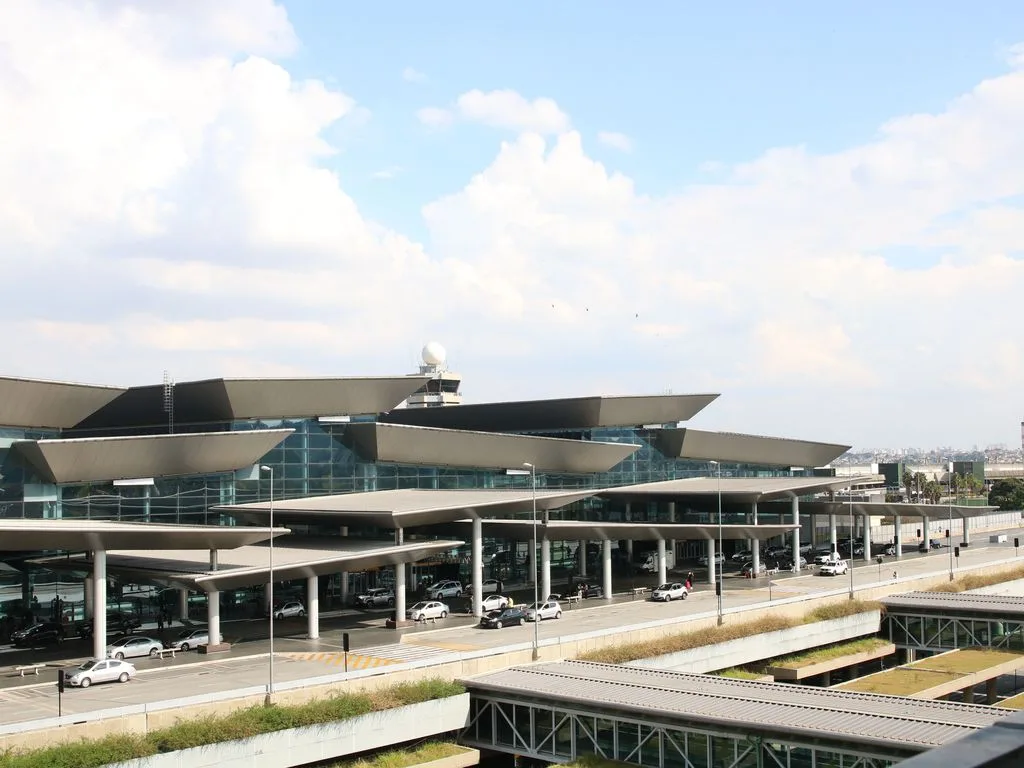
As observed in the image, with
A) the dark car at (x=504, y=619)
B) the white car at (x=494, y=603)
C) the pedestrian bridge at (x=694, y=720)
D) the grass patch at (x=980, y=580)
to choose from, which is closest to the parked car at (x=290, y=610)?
the white car at (x=494, y=603)

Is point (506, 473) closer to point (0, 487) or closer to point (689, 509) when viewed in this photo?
point (689, 509)

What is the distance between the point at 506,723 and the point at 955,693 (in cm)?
2533

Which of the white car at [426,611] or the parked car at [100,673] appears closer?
the parked car at [100,673]

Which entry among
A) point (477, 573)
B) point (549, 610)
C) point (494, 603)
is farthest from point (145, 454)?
point (549, 610)

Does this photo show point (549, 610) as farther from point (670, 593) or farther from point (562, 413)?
point (562, 413)

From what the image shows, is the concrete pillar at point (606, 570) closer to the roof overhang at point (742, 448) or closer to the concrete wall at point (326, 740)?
the roof overhang at point (742, 448)

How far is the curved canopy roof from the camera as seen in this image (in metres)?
84.7

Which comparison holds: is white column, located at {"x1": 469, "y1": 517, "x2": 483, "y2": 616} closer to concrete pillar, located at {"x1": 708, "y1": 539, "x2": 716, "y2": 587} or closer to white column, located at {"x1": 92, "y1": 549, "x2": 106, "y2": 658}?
concrete pillar, located at {"x1": 708, "y1": 539, "x2": 716, "y2": 587}

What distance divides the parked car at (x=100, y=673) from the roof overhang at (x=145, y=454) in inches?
608

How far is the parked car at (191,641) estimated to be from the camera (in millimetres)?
51219

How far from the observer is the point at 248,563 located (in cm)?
5350

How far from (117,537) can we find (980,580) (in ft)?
197

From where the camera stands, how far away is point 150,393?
69.4 meters

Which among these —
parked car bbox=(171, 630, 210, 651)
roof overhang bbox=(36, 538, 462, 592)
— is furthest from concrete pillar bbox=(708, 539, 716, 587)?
parked car bbox=(171, 630, 210, 651)
